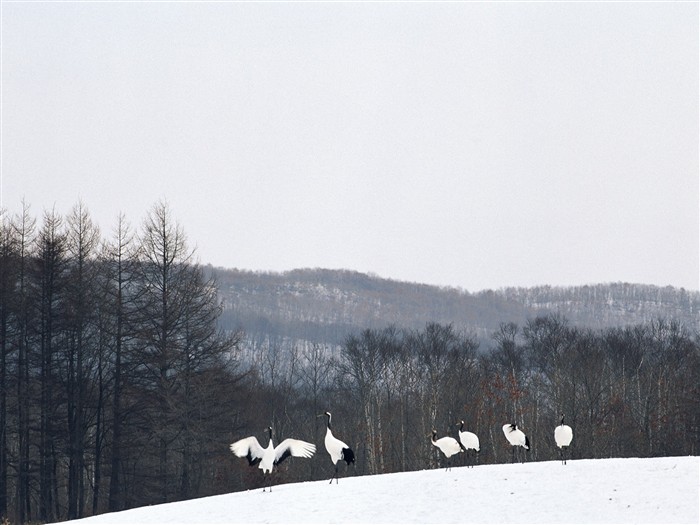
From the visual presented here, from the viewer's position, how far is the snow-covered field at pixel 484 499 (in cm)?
2420

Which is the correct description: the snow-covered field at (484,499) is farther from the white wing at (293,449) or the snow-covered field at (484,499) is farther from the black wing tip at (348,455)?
the white wing at (293,449)

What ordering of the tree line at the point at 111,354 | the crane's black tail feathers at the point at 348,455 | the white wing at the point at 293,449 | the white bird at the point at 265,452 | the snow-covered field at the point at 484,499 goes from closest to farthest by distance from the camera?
the snow-covered field at the point at 484,499 < the crane's black tail feathers at the point at 348,455 < the white wing at the point at 293,449 < the white bird at the point at 265,452 < the tree line at the point at 111,354

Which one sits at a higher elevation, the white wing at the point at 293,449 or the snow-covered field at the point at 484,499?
the white wing at the point at 293,449

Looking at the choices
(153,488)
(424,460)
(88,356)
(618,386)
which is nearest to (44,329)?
(88,356)

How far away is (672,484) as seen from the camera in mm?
26016

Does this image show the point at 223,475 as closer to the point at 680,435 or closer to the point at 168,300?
the point at 168,300

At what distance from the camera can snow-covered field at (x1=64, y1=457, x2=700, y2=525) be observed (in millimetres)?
24203

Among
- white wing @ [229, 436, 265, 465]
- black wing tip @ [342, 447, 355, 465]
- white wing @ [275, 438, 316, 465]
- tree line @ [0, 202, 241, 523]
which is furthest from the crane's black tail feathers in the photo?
tree line @ [0, 202, 241, 523]

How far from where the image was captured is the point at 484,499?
83.8ft

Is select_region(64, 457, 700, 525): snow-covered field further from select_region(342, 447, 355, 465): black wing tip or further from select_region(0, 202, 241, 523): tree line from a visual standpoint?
select_region(0, 202, 241, 523): tree line

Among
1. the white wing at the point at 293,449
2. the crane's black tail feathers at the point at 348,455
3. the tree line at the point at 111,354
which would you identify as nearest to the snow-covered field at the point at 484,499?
the crane's black tail feathers at the point at 348,455

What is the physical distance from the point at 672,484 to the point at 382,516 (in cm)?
815

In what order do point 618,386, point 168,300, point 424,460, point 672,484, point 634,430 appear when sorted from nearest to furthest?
point 672,484 < point 168,300 < point 424,460 < point 634,430 < point 618,386

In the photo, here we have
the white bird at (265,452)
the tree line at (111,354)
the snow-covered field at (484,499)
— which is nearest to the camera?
the snow-covered field at (484,499)
